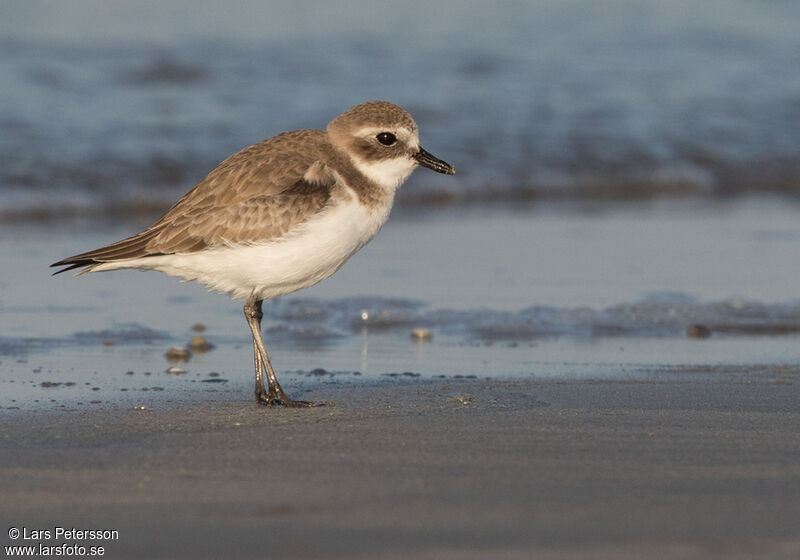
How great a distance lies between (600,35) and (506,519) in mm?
16925

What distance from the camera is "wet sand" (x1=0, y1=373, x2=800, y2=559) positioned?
404cm

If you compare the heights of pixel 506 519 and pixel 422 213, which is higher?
pixel 422 213

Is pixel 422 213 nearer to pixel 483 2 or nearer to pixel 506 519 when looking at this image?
pixel 506 519

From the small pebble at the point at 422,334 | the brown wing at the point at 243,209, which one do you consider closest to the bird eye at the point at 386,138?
the brown wing at the point at 243,209

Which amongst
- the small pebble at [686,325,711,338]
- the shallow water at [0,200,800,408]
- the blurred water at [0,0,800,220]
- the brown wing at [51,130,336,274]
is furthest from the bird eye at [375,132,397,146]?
the blurred water at [0,0,800,220]

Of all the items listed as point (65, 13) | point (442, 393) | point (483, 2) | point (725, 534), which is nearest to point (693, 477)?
point (725, 534)

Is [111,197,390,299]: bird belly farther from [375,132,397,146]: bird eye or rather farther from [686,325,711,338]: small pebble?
[686,325,711,338]: small pebble

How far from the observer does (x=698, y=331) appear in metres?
8.37

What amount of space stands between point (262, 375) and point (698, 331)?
3.23 metres

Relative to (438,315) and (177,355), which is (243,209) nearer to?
(177,355)

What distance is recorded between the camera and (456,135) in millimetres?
14711

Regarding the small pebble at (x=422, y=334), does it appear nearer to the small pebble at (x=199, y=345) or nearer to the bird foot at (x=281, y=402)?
the small pebble at (x=199, y=345)

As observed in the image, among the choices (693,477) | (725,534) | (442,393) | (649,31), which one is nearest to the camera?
Result: (725,534)

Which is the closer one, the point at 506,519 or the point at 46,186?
the point at 506,519
